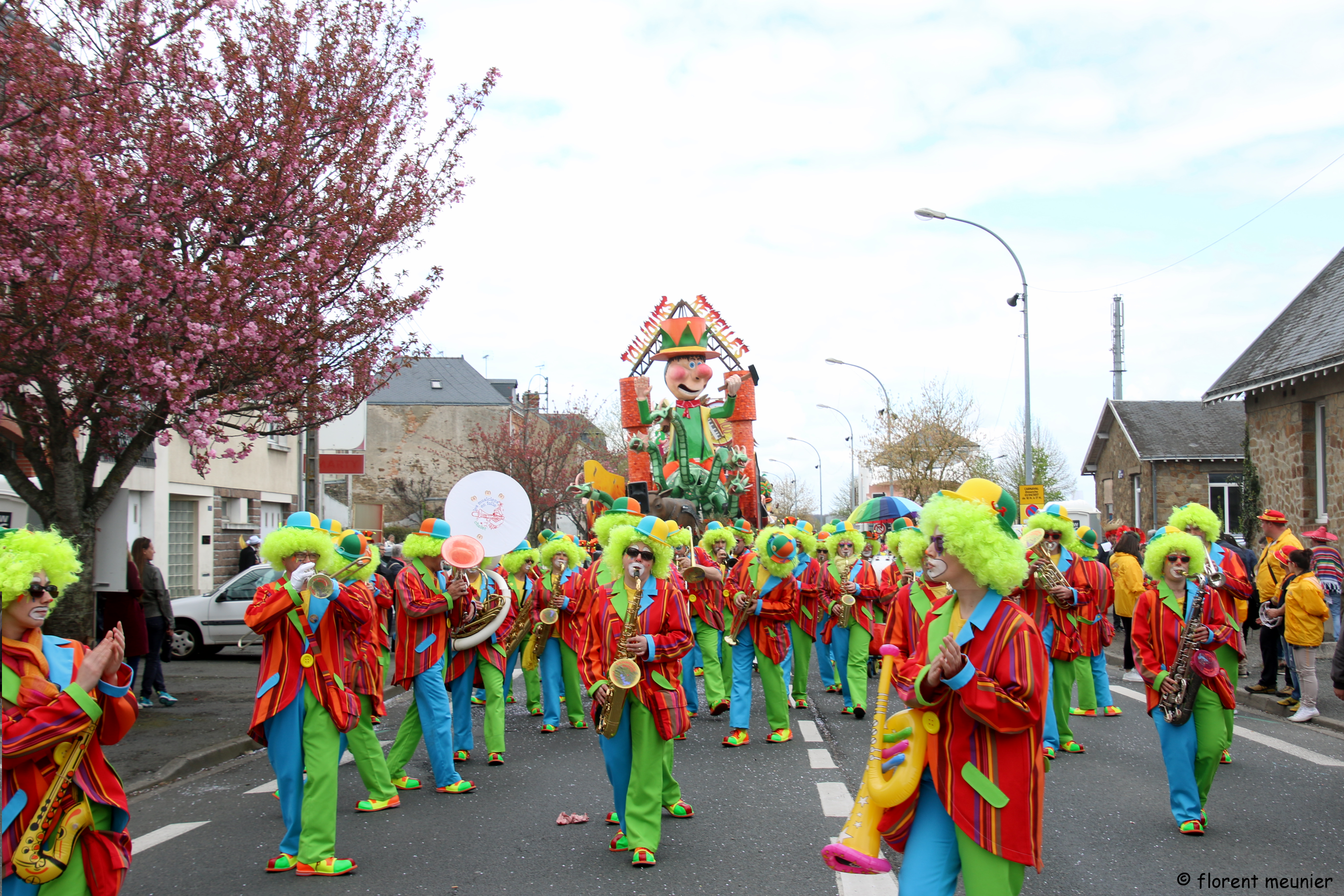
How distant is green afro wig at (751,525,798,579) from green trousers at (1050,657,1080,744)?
219cm

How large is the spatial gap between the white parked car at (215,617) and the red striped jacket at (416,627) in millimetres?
9532

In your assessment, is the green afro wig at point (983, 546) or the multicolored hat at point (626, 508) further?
the multicolored hat at point (626, 508)

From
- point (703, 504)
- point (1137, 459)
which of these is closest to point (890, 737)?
point (703, 504)

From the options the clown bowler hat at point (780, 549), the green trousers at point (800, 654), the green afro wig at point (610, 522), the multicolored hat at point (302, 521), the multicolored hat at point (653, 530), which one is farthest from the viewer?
the green trousers at point (800, 654)

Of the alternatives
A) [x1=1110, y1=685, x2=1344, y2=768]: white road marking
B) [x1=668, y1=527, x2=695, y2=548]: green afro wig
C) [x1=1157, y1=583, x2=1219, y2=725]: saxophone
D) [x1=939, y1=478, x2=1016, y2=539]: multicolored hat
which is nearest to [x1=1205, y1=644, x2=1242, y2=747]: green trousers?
[x1=1157, y1=583, x2=1219, y2=725]: saxophone

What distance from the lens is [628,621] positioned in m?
5.83

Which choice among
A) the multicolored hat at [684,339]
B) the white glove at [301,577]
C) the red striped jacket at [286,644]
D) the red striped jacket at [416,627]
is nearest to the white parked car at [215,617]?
the multicolored hat at [684,339]

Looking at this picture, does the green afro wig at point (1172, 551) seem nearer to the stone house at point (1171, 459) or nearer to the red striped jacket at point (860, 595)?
the red striped jacket at point (860, 595)

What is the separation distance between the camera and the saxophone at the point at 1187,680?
5.81 m

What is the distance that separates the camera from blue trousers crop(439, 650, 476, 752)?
826cm

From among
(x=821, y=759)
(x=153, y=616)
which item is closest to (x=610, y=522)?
(x=821, y=759)

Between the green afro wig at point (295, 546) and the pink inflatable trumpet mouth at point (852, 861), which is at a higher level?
the green afro wig at point (295, 546)

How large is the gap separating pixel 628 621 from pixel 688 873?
4.24 feet

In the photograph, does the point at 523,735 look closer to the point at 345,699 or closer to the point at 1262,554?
the point at 345,699
